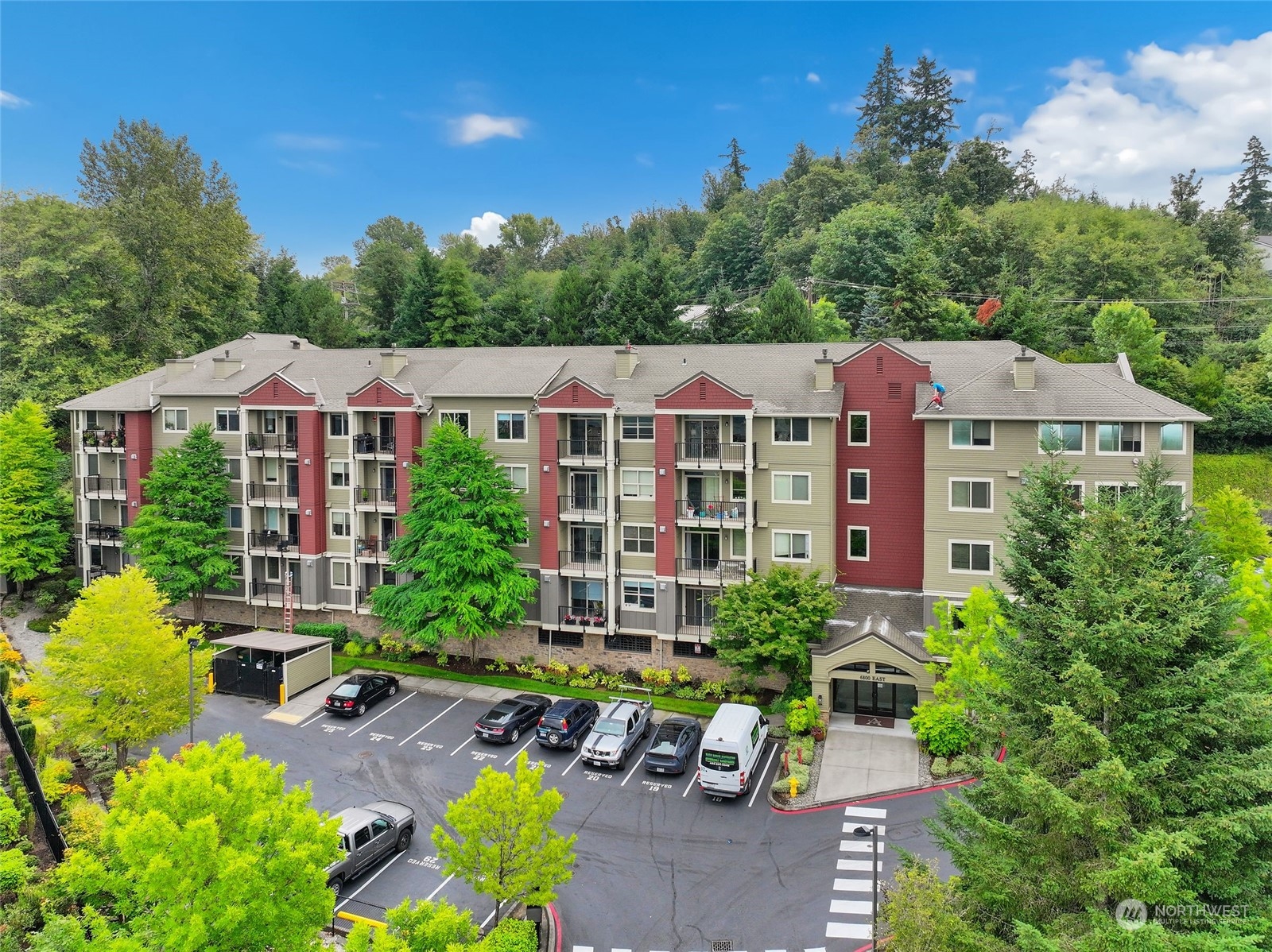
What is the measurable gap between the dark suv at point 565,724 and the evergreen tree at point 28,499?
109 ft

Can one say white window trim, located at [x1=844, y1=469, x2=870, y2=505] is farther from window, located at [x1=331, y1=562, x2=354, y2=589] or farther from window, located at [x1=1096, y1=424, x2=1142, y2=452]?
window, located at [x1=331, y1=562, x2=354, y2=589]

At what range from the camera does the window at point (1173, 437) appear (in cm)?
3162

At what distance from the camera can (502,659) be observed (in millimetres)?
39312

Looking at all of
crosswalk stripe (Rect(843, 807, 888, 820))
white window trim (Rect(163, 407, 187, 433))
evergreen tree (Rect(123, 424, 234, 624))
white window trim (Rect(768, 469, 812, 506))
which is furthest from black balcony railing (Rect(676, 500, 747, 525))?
white window trim (Rect(163, 407, 187, 433))

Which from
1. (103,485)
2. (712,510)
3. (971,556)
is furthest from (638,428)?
(103,485)

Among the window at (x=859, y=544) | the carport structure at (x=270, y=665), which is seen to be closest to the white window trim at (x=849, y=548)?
the window at (x=859, y=544)

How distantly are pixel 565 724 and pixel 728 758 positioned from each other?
7.07 metres

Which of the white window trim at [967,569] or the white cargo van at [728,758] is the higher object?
the white window trim at [967,569]

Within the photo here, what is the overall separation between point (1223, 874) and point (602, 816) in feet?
58.8

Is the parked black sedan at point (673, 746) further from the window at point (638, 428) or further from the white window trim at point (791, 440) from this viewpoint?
the window at point (638, 428)

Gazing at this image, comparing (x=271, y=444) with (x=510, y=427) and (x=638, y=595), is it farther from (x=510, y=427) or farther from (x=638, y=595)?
(x=638, y=595)

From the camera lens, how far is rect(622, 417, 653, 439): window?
123 feet

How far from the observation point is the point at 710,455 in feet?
120

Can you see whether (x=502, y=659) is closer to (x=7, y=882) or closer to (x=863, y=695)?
(x=863, y=695)
